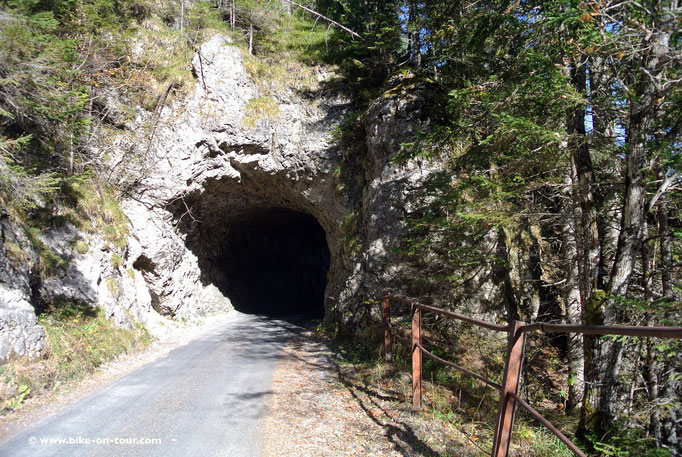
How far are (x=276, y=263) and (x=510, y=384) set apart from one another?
20948 mm

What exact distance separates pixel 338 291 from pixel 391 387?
16.8 ft

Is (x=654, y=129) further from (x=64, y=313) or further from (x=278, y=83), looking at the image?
(x=278, y=83)

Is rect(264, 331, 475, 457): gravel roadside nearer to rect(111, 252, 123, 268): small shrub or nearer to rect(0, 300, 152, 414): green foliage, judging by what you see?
rect(0, 300, 152, 414): green foliage

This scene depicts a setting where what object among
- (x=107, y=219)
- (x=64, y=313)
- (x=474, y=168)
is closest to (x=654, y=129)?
(x=474, y=168)

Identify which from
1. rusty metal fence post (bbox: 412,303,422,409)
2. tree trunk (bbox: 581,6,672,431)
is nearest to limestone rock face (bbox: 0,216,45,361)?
rusty metal fence post (bbox: 412,303,422,409)

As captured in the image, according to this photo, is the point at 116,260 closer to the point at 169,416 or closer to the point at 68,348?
the point at 68,348

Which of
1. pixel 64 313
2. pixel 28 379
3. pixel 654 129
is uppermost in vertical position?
pixel 654 129

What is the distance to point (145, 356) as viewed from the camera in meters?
7.57

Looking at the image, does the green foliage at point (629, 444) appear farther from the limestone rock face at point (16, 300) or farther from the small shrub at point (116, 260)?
the small shrub at point (116, 260)

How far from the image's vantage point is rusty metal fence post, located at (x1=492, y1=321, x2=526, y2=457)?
8.23 ft

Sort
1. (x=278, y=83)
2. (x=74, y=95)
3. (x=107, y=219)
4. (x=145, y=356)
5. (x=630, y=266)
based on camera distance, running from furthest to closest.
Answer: (x=278, y=83), (x=107, y=219), (x=145, y=356), (x=74, y=95), (x=630, y=266)

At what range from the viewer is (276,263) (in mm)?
22812

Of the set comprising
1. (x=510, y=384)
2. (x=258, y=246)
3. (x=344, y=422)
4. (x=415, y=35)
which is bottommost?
(x=344, y=422)

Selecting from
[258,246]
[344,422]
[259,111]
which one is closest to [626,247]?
[344,422]
